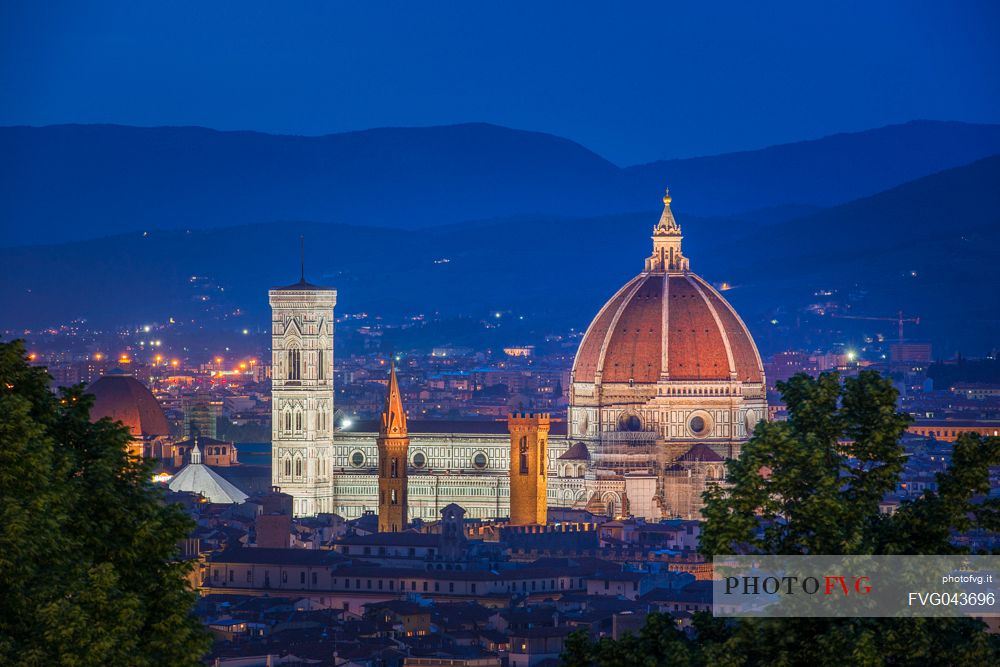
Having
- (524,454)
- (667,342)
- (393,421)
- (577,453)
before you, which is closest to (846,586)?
(524,454)

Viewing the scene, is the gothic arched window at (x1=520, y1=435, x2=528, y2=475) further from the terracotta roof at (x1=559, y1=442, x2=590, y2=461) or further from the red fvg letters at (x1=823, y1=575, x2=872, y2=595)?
the red fvg letters at (x1=823, y1=575, x2=872, y2=595)

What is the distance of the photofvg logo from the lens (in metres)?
25.9

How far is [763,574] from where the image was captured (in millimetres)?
26797

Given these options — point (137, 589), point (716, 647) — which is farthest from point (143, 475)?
point (716, 647)

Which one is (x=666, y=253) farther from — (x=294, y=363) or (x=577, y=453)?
(x=294, y=363)

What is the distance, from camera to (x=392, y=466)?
10619 centimetres

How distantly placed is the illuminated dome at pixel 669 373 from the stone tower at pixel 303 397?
9.93 metres

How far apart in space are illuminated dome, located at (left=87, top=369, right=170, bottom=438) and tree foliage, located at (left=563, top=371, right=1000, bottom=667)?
333 feet

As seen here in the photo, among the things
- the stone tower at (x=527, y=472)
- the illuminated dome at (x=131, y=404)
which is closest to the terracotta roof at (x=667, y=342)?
the stone tower at (x=527, y=472)

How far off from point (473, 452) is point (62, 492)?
93880mm

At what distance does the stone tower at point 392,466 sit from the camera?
10419 centimetres

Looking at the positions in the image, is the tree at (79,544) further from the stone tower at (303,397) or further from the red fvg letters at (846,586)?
the stone tower at (303,397)

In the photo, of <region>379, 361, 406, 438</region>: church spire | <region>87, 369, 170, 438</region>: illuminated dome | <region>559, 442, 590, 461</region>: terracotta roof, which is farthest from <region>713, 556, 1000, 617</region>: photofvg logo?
<region>87, 369, 170, 438</region>: illuminated dome

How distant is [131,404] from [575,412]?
77.4 ft
